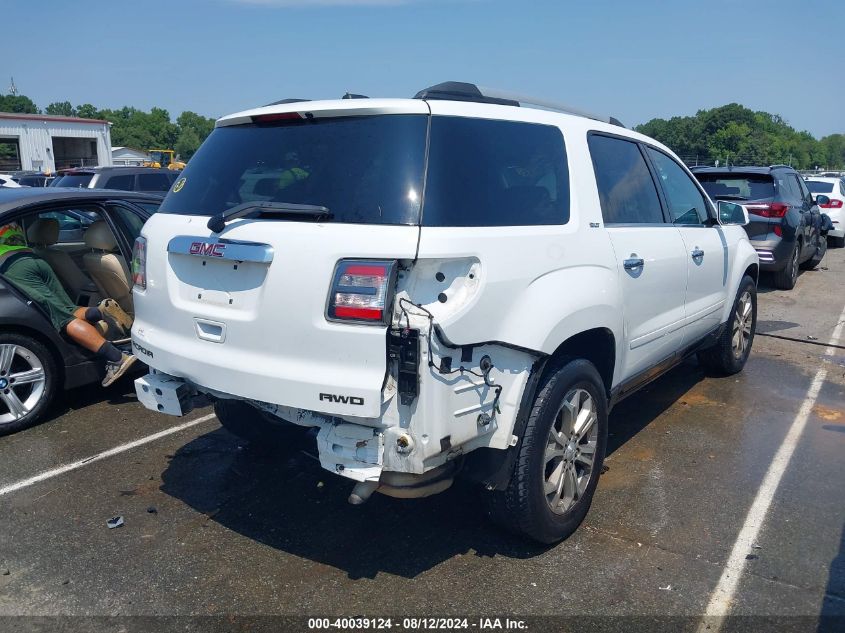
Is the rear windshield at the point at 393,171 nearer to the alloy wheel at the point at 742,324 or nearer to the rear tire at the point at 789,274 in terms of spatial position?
the alloy wheel at the point at 742,324

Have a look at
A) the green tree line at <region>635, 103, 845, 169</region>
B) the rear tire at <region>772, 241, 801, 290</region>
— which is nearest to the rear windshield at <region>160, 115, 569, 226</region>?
A: the rear tire at <region>772, 241, 801, 290</region>

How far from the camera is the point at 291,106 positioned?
3301 mm

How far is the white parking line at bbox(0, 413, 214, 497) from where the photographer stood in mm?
4191

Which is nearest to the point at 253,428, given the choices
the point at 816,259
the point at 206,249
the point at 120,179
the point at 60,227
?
the point at 206,249

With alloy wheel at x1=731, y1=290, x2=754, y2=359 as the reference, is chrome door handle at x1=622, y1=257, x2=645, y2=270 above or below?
above

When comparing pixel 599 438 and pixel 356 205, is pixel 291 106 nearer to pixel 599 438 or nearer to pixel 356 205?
pixel 356 205

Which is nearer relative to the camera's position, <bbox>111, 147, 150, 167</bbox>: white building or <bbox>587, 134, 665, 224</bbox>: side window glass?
<bbox>587, 134, 665, 224</bbox>: side window glass

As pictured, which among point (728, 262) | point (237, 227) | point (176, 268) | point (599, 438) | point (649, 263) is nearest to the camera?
point (237, 227)

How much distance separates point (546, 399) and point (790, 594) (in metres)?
1.35

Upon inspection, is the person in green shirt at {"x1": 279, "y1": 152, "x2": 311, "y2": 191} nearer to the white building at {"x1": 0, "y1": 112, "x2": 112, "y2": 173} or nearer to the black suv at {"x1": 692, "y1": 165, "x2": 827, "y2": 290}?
the black suv at {"x1": 692, "y1": 165, "x2": 827, "y2": 290}

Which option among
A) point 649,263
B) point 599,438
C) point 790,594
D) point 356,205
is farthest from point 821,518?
point 356,205

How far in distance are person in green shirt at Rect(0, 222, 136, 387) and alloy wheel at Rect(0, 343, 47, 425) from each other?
30 centimetres

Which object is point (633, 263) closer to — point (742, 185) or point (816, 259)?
point (742, 185)

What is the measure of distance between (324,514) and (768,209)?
347 inches
